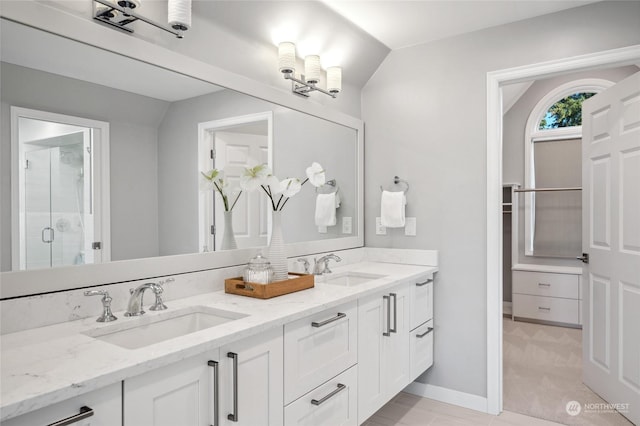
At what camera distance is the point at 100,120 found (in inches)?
60.8

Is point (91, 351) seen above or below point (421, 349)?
above

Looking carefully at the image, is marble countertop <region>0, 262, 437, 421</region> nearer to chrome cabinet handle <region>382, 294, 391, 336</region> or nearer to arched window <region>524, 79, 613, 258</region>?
chrome cabinet handle <region>382, 294, 391, 336</region>

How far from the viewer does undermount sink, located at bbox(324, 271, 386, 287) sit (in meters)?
2.53

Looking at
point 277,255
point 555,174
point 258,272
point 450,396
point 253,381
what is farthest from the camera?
point 555,174

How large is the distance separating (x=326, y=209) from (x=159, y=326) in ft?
4.73

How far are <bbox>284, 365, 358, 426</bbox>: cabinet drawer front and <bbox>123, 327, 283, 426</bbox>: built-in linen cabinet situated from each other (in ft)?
0.34

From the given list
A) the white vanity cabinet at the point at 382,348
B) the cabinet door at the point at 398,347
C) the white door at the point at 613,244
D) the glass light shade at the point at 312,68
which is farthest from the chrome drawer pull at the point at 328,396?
the white door at the point at 613,244

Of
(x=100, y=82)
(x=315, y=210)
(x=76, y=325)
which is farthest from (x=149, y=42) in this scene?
(x=315, y=210)

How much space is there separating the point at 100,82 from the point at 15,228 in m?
0.59

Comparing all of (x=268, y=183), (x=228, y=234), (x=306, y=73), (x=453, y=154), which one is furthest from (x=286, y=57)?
(x=453, y=154)

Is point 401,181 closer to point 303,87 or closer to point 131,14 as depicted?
point 303,87

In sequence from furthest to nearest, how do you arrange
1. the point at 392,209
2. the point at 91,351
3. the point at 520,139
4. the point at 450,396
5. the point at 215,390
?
the point at 520,139, the point at 392,209, the point at 450,396, the point at 215,390, the point at 91,351

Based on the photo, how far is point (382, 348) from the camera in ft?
7.12

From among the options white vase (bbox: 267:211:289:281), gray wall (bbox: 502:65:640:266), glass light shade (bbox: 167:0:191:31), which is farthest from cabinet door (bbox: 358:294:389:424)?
gray wall (bbox: 502:65:640:266)
